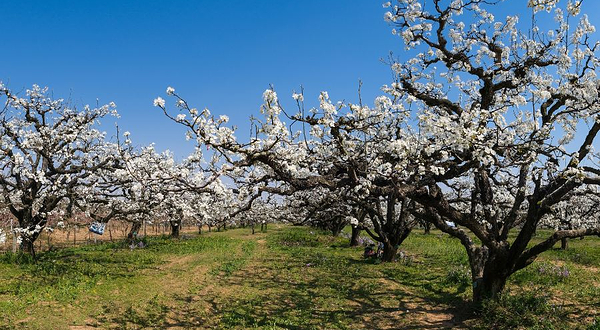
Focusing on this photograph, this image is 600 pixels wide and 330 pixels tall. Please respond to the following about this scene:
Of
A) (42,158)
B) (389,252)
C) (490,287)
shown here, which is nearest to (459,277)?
(490,287)

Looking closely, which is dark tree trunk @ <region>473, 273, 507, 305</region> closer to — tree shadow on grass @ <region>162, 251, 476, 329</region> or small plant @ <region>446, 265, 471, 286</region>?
tree shadow on grass @ <region>162, 251, 476, 329</region>

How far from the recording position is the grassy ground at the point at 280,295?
10.7m

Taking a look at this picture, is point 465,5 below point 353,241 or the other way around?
the other way around

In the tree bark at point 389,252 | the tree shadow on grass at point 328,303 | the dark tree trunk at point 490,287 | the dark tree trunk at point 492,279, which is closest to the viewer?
the dark tree trunk at point 492,279

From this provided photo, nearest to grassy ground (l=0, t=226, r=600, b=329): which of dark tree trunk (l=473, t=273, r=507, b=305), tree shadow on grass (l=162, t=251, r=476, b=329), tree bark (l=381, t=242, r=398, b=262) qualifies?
tree shadow on grass (l=162, t=251, r=476, b=329)

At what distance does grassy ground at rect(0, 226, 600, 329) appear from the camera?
35.0 feet

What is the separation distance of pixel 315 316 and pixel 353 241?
19277 mm

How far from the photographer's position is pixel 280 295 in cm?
1418

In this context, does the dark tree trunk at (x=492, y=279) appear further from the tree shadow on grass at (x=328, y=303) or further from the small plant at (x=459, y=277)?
the small plant at (x=459, y=277)

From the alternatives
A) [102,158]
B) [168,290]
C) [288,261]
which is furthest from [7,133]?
[288,261]

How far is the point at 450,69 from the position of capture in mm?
11562

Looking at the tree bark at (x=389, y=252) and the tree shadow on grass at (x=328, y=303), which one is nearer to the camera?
the tree shadow on grass at (x=328, y=303)

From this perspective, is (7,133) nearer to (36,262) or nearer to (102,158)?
(102,158)

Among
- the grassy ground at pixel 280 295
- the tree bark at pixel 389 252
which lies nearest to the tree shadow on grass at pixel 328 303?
the grassy ground at pixel 280 295
